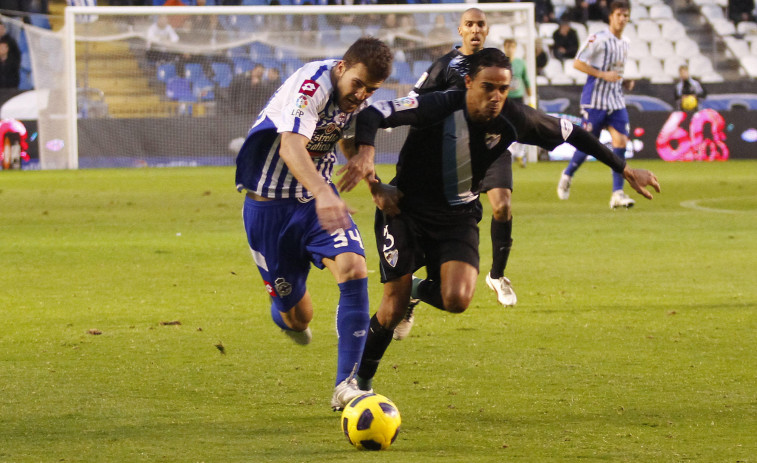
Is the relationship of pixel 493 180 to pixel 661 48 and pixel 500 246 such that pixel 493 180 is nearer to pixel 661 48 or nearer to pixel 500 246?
pixel 500 246

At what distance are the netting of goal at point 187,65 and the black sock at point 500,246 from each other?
50.6 ft

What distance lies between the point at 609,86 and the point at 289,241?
31.7 feet

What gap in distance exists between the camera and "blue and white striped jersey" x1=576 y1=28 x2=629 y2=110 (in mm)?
14484

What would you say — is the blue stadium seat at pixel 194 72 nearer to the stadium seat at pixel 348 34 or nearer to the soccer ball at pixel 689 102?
the stadium seat at pixel 348 34

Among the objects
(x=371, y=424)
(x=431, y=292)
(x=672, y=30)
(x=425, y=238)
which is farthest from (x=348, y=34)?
(x=371, y=424)

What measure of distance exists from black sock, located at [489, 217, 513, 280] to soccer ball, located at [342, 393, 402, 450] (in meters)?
3.47

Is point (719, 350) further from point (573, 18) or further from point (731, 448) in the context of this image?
point (573, 18)

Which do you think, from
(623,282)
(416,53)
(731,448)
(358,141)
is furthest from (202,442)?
(416,53)

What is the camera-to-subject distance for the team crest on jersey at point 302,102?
504 cm

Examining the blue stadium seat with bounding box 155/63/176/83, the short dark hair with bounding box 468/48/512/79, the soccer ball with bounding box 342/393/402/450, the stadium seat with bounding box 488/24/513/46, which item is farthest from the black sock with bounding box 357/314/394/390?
the stadium seat with bounding box 488/24/513/46

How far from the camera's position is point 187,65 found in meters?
24.4

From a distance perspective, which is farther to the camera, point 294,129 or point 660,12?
point 660,12

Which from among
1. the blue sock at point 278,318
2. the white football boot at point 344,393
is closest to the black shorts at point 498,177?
the blue sock at point 278,318

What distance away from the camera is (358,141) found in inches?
200
